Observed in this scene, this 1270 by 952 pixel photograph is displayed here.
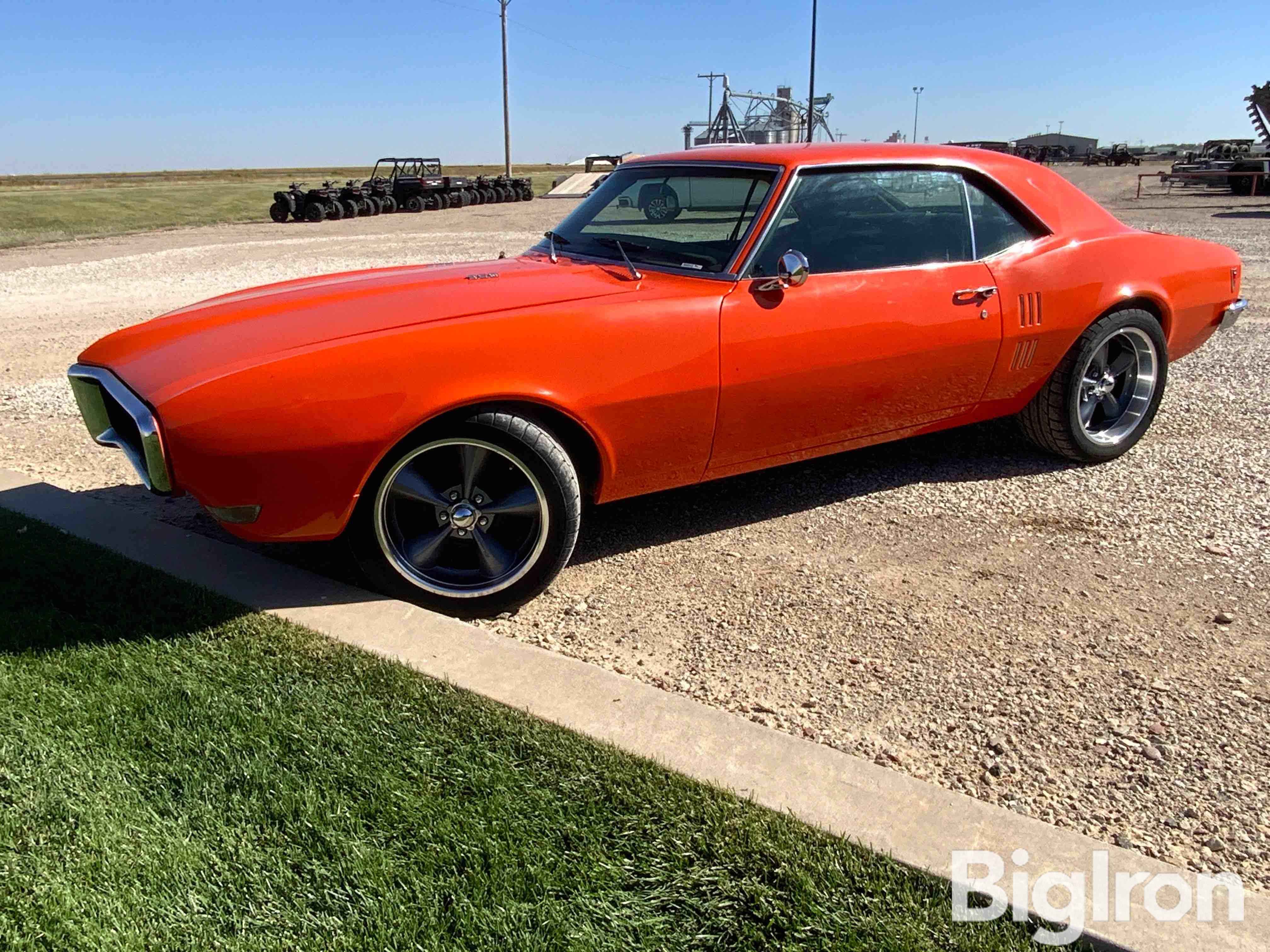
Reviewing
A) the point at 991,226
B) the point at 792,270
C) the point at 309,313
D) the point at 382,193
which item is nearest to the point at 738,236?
the point at 792,270

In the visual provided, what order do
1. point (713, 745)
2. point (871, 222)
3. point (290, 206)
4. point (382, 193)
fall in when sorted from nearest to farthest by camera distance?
point (713, 745)
point (871, 222)
point (290, 206)
point (382, 193)

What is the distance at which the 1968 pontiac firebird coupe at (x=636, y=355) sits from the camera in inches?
116

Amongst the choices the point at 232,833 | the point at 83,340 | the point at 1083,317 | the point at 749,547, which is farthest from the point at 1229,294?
the point at 83,340

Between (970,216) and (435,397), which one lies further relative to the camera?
(970,216)

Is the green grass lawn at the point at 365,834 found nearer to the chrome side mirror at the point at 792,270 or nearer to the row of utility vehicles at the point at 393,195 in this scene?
the chrome side mirror at the point at 792,270

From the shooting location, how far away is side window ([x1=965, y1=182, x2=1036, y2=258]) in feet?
13.9

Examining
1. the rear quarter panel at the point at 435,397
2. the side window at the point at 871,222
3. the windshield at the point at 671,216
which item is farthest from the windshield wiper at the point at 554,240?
the side window at the point at 871,222

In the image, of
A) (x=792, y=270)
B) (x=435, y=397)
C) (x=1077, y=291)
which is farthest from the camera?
(x=1077, y=291)

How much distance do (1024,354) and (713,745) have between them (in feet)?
8.65

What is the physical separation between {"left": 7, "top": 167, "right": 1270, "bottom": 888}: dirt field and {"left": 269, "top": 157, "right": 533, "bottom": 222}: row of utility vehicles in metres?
22.7

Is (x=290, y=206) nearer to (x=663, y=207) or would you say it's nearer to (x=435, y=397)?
(x=663, y=207)

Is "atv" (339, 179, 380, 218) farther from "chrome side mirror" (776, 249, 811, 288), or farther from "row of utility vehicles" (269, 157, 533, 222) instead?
"chrome side mirror" (776, 249, 811, 288)

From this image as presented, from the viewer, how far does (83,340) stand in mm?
8703

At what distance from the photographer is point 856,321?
3.77 meters
